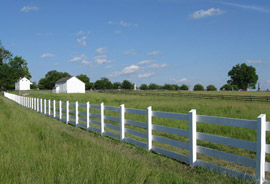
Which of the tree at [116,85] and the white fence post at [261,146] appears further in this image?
the tree at [116,85]

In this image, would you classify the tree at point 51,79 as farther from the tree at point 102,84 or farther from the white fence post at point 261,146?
the white fence post at point 261,146

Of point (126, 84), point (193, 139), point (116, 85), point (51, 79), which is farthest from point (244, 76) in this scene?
point (193, 139)

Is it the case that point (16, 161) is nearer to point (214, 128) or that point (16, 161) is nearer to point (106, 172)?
point (106, 172)

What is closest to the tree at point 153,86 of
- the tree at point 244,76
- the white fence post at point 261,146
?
the tree at point 244,76

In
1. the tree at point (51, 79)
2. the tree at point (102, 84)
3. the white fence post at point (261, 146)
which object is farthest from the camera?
the tree at point (102, 84)

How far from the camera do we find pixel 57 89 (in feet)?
324

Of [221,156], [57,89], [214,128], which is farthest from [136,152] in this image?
[57,89]

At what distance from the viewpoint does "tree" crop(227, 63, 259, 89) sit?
114 m

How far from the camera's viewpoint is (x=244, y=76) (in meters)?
116

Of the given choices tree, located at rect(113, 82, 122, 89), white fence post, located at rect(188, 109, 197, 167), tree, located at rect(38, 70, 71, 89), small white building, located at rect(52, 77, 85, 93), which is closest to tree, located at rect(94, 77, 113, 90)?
tree, located at rect(113, 82, 122, 89)

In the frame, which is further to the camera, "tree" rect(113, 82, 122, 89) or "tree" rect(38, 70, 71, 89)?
"tree" rect(113, 82, 122, 89)

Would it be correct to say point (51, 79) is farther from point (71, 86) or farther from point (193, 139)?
point (193, 139)

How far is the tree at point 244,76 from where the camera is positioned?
113750mm

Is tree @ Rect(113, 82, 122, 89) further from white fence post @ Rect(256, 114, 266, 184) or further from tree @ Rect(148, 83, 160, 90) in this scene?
white fence post @ Rect(256, 114, 266, 184)
